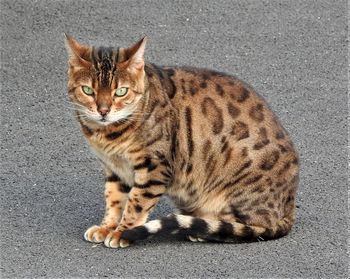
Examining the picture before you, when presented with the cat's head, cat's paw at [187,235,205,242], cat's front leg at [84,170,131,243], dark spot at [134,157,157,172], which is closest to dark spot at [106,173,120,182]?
cat's front leg at [84,170,131,243]

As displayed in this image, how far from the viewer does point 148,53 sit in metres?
9.05

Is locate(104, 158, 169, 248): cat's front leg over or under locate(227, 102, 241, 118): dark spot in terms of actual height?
under

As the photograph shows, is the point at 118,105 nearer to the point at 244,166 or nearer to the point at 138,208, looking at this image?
the point at 138,208

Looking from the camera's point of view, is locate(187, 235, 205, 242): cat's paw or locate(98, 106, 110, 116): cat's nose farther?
locate(187, 235, 205, 242): cat's paw

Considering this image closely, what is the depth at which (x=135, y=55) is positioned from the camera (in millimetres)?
5816

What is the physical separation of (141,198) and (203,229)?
1.40 feet

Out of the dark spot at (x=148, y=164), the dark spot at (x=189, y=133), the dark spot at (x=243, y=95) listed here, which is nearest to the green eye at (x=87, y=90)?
the dark spot at (x=148, y=164)

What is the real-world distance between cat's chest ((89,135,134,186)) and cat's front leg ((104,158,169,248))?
0.11 metres

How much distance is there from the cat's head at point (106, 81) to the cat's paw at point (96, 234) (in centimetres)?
68

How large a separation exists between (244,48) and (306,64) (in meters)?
0.63

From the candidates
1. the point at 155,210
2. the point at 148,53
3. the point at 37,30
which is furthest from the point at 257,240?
the point at 37,30

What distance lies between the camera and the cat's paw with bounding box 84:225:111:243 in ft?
19.6

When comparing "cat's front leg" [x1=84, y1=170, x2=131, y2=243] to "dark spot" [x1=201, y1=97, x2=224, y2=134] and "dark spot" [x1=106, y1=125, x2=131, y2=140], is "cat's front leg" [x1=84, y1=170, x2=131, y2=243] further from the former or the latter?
"dark spot" [x1=201, y1=97, x2=224, y2=134]

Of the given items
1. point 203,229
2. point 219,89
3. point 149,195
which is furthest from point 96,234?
point 219,89
